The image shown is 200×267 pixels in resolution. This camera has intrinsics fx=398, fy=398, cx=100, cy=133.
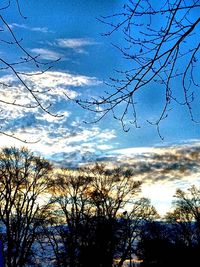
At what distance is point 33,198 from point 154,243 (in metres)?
38.9

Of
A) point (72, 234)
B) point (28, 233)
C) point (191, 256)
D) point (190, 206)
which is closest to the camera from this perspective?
point (28, 233)

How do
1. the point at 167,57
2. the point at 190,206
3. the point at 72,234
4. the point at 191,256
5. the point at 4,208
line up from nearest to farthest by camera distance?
the point at 167,57 → the point at 4,208 → the point at 72,234 → the point at 191,256 → the point at 190,206

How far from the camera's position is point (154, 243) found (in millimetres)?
62594

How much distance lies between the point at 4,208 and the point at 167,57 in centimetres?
2376

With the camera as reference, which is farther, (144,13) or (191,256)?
(191,256)

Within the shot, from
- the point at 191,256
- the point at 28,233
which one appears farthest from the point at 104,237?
the point at 191,256

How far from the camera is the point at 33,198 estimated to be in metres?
28.3

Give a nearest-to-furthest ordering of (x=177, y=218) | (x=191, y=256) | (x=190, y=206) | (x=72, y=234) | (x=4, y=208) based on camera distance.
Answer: (x=4, y=208), (x=72, y=234), (x=191, y=256), (x=190, y=206), (x=177, y=218)

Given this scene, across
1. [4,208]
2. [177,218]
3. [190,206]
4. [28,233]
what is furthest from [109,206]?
[177,218]

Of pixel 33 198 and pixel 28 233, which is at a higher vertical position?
pixel 33 198

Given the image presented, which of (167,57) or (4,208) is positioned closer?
(167,57)

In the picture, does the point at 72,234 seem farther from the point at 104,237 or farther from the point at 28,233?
the point at 28,233

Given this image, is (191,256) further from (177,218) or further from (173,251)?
(177,218)

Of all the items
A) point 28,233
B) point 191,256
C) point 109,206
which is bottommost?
point 191,256
